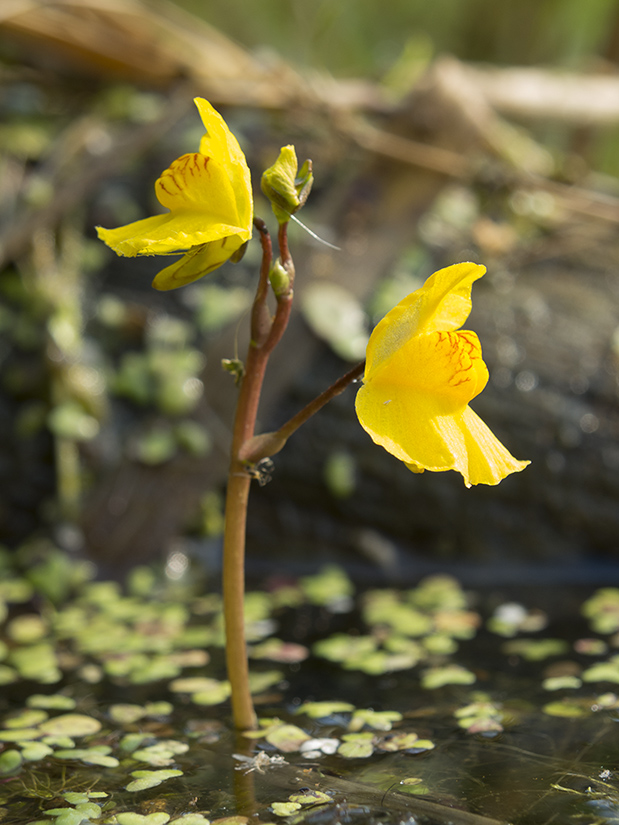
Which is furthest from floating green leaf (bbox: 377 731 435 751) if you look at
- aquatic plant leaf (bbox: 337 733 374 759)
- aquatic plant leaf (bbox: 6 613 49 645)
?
aquatic plant leaf (bbox: 6 613 49 645)

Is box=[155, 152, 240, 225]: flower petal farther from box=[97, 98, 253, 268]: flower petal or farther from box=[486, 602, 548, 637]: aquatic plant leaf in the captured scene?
box=[486, 602, 548, 637]: aquatic plant leaf

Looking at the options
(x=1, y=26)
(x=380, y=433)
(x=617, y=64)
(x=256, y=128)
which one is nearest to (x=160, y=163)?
(x=256, y=128)

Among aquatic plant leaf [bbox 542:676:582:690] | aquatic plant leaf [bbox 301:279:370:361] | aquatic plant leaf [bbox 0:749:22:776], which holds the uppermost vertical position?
aquatic plant leaf [bbox 301:279:370:361]

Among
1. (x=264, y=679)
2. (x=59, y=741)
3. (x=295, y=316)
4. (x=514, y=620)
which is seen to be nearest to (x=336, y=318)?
(x=295, y=316)

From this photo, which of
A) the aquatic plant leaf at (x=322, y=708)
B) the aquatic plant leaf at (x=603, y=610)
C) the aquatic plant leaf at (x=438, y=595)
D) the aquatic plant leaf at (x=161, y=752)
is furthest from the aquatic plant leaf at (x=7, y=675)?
the aquatic plant leaf at (x=603, y=610)

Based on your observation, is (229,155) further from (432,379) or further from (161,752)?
(161,752)
